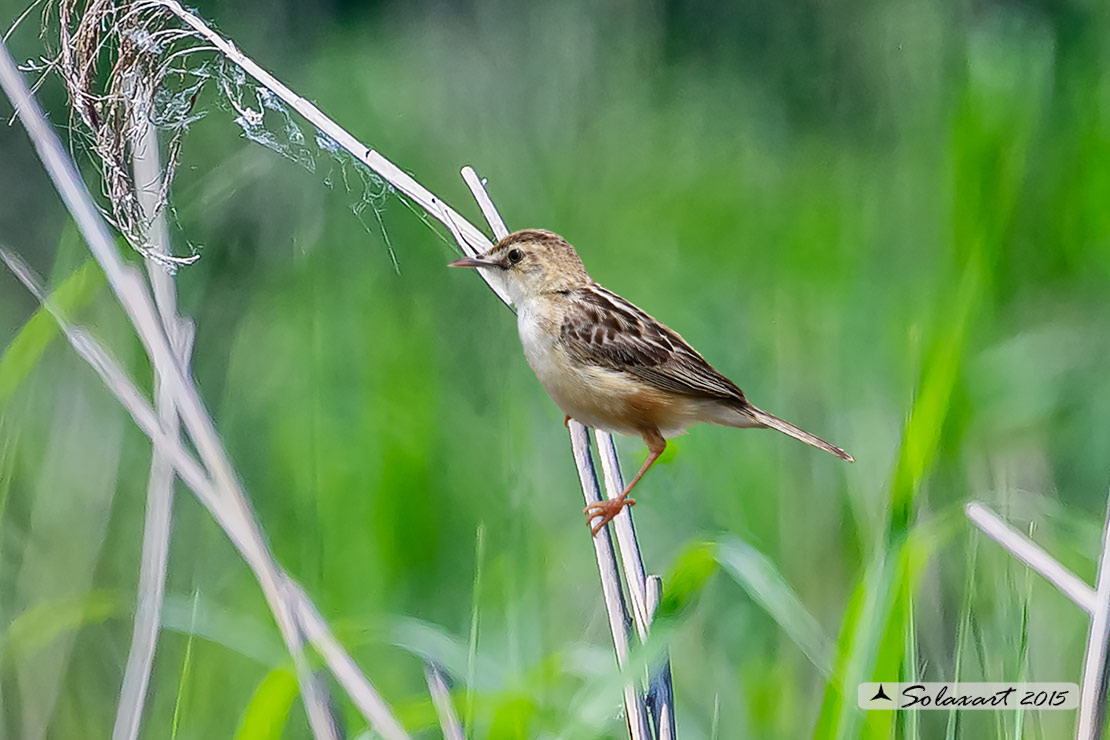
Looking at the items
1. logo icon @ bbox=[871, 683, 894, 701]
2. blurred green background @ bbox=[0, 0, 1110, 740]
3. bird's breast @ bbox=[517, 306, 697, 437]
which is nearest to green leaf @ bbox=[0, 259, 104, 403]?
blurred green background @ bbox=[0, 0, 1110, 740]

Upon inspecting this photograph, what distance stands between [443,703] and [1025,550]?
606 millimetres

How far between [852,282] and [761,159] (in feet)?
0.52

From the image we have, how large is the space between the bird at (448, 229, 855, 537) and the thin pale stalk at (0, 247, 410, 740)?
0.91 ft

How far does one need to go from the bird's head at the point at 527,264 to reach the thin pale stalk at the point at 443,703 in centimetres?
39

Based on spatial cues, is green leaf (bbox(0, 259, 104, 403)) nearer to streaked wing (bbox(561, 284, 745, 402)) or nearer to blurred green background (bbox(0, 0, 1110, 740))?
blurred green background (bbox(0, 0, 1110, 740))

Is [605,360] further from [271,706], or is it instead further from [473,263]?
[271,706]

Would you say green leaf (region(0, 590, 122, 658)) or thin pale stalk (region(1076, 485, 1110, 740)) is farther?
green leaf (region(0, 590, 122, 658))

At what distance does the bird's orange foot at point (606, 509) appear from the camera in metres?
0.99

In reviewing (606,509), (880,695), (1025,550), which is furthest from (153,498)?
(1025,550)

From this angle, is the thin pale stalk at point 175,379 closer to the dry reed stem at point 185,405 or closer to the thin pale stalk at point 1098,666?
the dry reed stem at point 185,405

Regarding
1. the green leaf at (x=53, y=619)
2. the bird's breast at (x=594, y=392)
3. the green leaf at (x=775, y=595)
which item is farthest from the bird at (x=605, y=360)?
the green leaf at (x=53, y=619)

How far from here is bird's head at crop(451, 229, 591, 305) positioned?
987 millimetres

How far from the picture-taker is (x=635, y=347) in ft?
3.21

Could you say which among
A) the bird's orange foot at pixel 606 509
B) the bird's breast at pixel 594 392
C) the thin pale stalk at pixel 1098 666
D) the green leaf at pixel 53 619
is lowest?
the green leaf at pixel 53 619
